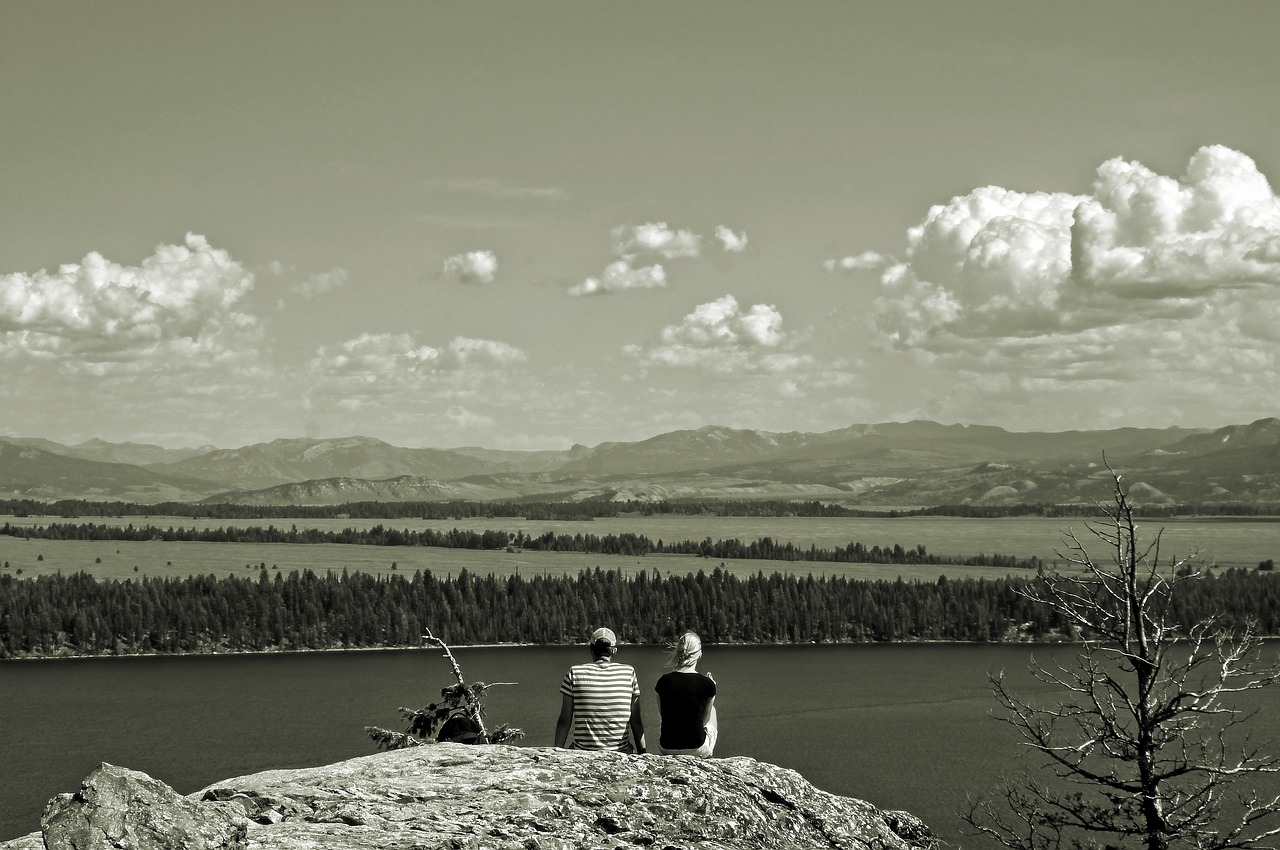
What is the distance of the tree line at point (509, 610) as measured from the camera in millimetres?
154875

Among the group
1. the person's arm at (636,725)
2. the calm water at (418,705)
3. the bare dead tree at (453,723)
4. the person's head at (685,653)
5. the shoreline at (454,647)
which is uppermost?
the person's head at (685,653)

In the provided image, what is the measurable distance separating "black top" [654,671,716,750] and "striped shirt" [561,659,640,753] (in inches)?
15.7

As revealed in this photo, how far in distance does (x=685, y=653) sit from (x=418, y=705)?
83.0m

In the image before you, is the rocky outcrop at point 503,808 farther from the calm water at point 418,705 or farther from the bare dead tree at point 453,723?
the calm water at point 418,705

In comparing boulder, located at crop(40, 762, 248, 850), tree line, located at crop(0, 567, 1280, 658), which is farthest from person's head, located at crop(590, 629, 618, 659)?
tree line, located at crop(0, 567, 1280, 658)

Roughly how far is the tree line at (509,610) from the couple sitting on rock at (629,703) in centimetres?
14891

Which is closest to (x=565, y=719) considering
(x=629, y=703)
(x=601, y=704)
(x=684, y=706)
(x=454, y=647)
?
(x=601, y=704)

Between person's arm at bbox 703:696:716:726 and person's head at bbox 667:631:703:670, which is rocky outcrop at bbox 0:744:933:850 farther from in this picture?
person's head at bbox 667:631:703:670

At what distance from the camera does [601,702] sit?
555 inches

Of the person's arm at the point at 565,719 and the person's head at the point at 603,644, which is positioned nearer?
the person's head at the point at 603,644

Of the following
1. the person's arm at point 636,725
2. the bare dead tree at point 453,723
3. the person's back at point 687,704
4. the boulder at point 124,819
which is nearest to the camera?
the boulder at point 124,819

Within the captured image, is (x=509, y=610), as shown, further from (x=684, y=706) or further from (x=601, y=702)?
(x=684, y=706)

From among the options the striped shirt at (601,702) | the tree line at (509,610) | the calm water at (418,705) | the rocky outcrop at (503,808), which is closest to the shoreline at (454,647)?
the tree line at (509,610)

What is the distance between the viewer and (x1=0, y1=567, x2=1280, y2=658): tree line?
15488cm
